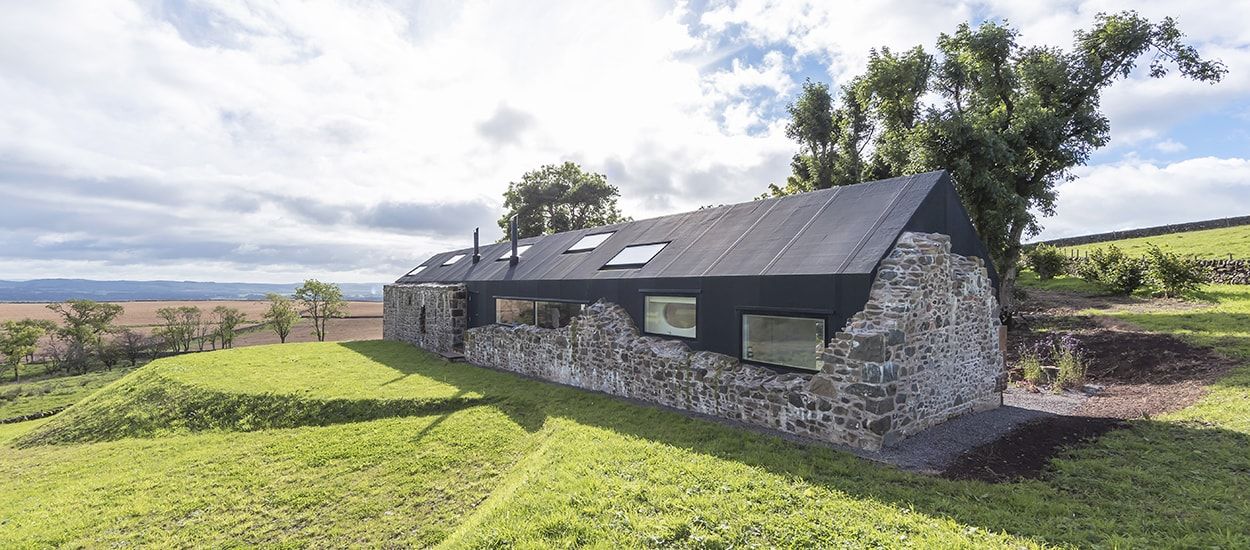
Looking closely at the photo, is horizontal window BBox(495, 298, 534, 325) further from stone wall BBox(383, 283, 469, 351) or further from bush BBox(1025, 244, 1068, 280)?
bush BBox(1025, 244, 1068, 280)

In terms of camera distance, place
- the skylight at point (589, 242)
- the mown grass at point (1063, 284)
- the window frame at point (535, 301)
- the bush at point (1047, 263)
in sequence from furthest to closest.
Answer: the bush at point (1047, 263), the mown grass at point (1063, 284), the skylight at point (589, 242), the window frame at point (535, 301)

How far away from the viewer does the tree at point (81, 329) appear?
3219 cm

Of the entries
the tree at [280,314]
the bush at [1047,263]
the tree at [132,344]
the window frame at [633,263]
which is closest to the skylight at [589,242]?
the window frame at [633,263]

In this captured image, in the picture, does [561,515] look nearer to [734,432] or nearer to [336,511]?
[734,432]

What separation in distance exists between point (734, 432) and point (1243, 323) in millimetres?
19513

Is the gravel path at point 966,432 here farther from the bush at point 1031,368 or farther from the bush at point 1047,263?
the bush at point 1047,263

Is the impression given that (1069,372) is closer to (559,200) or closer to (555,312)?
(555,312)

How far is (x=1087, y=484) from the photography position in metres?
6.77

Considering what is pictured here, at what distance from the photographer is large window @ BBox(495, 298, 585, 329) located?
15.7 m

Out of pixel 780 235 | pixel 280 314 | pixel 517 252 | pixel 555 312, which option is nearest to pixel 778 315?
pixel 780 235

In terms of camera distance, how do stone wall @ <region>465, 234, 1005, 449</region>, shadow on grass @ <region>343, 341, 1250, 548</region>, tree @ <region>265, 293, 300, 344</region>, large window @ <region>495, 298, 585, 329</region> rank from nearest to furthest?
shadow on grass @ <region>343, 341, 1250, 548</region> < stone wall @ <region>465, 234, 1005, 449</region> < large window @ <region>495, 298, 585, 329</region> < tree @ <region>265, 293, 300, 344</region>

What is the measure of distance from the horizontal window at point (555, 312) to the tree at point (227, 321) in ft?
98.5

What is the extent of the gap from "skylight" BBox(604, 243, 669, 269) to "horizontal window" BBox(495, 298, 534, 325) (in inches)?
158

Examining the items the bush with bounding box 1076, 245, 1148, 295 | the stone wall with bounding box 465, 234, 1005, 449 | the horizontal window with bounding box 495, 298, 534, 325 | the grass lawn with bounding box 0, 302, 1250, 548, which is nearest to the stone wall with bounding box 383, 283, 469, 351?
the horizontal window with bounding box 495, 298, 534, 325
